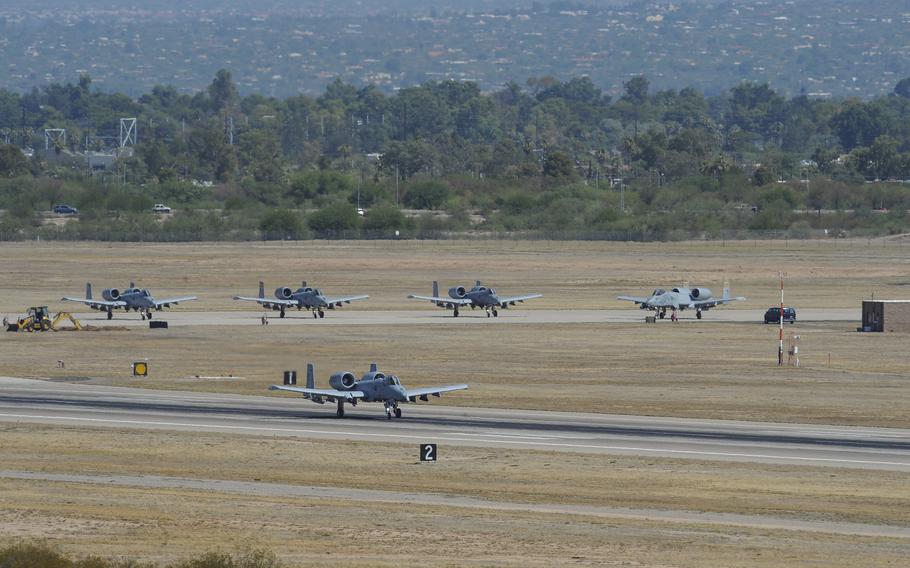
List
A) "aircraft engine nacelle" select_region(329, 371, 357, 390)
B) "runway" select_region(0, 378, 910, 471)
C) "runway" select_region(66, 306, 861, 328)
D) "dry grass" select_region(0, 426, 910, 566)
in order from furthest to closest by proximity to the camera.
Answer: "runway" select_region(66, 306, 861, 328), "aircraft engine nacelle" select_region(329, 371, 357, 390), "runway" select_region(0, 378, 910, 471), "dry grass" select_region(0, 426, 910, 566)

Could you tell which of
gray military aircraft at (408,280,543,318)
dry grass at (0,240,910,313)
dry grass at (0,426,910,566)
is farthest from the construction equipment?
dry grass at (0,426,910,566)

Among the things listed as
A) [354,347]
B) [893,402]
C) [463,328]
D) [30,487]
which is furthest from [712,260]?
[30,487]

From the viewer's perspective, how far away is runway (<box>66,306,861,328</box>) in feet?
354

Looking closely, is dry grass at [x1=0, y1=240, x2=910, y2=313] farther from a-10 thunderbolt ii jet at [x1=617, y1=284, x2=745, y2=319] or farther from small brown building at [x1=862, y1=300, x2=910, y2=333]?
small brown building at [x1=862, y1=300, x2=910, y2=333]

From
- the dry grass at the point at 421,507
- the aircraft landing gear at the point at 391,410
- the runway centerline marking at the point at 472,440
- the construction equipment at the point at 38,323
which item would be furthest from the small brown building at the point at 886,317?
the dry grass at the point at 421,507

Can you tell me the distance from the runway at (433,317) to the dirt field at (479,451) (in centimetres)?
340

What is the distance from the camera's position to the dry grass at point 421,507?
39.8 metres

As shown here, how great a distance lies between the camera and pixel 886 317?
10081 centimetres

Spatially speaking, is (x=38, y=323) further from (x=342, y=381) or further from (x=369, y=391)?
(x=369, y=391)

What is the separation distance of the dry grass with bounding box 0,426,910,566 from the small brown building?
5139cm

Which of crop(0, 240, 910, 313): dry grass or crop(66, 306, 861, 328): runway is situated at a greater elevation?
crop(0, 240, 910, 313): dry grass

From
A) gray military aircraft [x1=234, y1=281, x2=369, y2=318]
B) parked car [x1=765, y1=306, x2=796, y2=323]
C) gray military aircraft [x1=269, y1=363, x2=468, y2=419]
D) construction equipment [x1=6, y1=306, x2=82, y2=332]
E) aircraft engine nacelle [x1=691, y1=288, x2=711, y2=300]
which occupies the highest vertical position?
aircraft engine nacelle [x1=691, y1=288, x2=711, y2=300]

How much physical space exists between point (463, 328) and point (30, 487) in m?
57.5

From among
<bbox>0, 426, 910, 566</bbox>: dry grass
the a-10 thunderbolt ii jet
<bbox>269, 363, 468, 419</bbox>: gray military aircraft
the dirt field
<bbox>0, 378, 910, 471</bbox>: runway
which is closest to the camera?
<bbox>0, 426, 910, 566</bbox>: dry grass
